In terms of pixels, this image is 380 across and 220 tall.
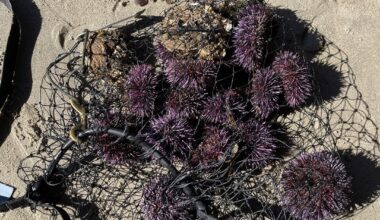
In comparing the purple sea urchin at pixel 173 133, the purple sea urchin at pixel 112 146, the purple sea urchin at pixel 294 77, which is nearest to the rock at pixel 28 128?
the purple sea urchin at pixel 112 146

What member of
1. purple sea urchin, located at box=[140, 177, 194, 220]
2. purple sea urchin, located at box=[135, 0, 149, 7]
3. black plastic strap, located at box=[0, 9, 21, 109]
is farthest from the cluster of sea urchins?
black plastic strap, located at box=[0, 9, 21, 109]

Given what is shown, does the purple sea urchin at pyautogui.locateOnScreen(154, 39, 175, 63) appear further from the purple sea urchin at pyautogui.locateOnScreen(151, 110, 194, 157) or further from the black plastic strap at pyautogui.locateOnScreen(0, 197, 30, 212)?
the black plastic strap at pyautogui.locateOnScreen(0, 197, 30, 212)

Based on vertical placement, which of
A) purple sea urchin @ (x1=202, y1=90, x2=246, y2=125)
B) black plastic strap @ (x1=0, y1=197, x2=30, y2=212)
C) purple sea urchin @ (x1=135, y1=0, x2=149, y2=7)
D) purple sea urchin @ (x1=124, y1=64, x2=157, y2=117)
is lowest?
black plastic strap @ (x1=0, y1=197, x2=30, y2=212)

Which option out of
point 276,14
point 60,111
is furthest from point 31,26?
point 276,14

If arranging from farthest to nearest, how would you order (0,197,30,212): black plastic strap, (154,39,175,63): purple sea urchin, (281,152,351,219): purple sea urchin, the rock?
the rock < (0,197,30,212): black plastic strap < (154,39,175,63): purple sea urchin < (281,152,351,219): purple sea urchin

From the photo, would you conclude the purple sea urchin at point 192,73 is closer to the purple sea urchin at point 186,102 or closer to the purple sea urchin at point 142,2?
the purple sea urchin at point 186,102

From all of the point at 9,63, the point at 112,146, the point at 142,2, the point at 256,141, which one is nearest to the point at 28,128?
the point at 9,63

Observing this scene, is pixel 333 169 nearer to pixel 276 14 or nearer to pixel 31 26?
pixel 276 14
